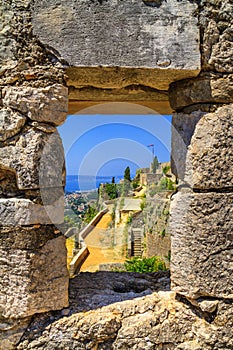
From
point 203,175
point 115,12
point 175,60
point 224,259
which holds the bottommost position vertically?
point 224,259

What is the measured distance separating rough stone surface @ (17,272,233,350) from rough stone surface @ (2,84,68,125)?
4.52 ft

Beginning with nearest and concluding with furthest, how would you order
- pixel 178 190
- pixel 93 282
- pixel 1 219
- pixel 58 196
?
pixel 1 219 → pixel 58 196 → pixel 178 190 → pixel 93 282

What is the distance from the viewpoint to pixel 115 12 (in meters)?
2.35

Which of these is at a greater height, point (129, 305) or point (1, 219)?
point (1, 219)

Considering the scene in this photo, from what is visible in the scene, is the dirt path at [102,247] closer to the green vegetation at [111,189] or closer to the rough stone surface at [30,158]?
the green vegetation at [111,189]

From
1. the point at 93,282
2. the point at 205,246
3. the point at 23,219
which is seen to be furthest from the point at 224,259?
the point at 23,219

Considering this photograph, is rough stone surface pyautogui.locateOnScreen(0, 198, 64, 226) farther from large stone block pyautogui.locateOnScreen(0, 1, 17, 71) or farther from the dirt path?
the dirt path

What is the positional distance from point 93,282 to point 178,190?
1150 millimetres

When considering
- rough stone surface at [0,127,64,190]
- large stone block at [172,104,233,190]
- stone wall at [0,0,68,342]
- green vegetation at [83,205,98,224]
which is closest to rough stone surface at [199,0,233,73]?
large stone block at [172,104,233,190]

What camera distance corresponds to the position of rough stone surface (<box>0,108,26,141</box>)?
7.52 feet

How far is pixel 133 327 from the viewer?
8.01ft

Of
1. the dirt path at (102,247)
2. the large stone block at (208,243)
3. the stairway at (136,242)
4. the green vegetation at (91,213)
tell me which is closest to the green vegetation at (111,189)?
the green vegetation at (91,213)

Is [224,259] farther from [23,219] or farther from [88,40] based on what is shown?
[88,40]

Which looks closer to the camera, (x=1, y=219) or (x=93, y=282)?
(x=1, y=219)
